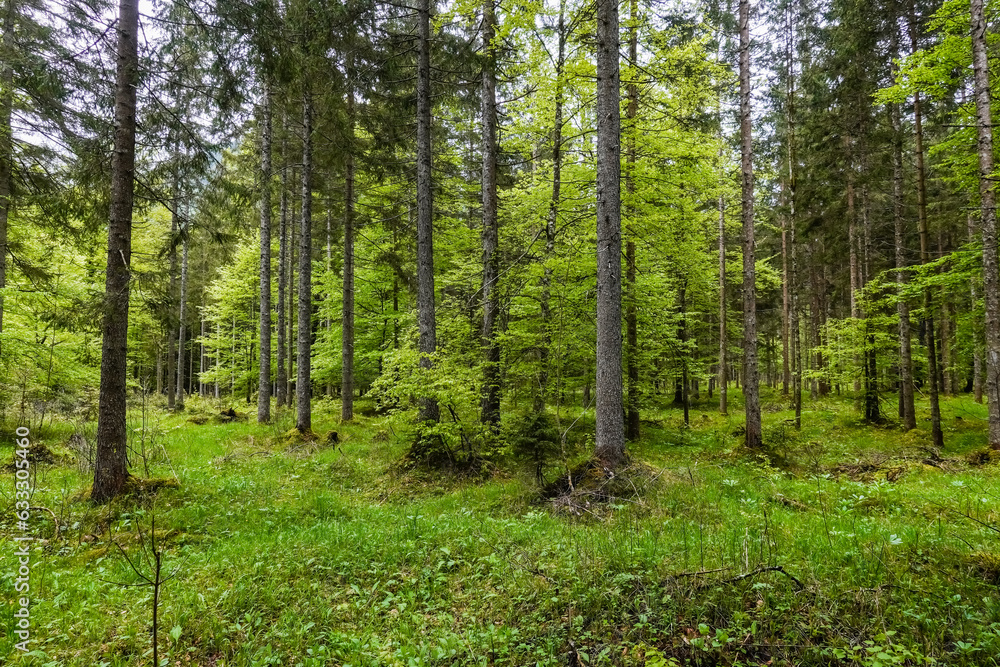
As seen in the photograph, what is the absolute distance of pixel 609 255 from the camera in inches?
299

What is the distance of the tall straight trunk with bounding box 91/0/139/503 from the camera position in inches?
265

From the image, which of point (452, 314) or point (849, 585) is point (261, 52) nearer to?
point (452, 314)

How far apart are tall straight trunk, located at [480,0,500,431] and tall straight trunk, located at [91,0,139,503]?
647 centimetres

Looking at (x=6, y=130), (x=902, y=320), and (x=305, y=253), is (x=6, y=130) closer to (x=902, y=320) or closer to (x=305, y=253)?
(x=305, y=253)

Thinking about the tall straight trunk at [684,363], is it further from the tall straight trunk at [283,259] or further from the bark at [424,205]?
the tall straight trunk at [283,259]

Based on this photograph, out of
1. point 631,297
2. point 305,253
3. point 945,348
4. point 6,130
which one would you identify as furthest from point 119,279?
point 945,348

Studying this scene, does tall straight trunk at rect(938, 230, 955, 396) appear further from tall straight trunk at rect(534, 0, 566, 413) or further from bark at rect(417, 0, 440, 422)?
bark at rect(417, 0, 440, 422)

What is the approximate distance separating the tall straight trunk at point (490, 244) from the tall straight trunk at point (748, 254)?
19.6 ft

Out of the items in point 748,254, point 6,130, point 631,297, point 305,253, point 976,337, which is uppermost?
point 6,130

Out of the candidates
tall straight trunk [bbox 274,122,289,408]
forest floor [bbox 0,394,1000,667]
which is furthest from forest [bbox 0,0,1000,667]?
tall straight trunk [bbox 274,122,289,408]

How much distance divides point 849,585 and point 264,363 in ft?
55.7

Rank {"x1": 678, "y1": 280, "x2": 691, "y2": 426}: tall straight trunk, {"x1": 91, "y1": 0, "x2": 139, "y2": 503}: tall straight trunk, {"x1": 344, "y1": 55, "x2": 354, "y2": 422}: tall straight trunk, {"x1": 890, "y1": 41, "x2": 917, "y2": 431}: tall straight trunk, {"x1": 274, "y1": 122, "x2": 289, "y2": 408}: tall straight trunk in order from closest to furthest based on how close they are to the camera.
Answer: {"x1": 91, "y1": 0, "x2": 139, "y2": 503}: tall straight trunk < {"x1": 890, "y1": 41, "x2": 917, "y2": 431}: tall straight trunk < {"x1": 344, "y1": 55, "x2": 354, "y2": 422}: tall straight trunk < {"x1": 274, "y1": 122, "x2": 289, "y2": 408}: tall straight trunk < {"x1": 678, "y1": 280, "x2": 691, "y2": 426}: tall straight trunk

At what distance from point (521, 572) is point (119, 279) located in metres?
7.30

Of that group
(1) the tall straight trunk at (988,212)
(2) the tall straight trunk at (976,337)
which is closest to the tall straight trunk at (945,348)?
A: (2) the tall straight trunk at (976,337)
